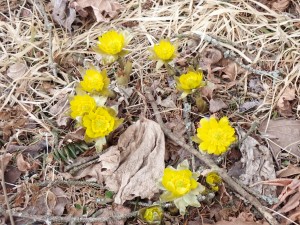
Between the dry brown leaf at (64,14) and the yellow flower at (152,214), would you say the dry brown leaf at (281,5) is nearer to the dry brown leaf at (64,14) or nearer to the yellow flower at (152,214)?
the dry brown leaf at (64,14)

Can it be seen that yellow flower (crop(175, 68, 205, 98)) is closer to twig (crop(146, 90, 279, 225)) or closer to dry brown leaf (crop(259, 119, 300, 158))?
twig (crop(146, 90, 279, 225))

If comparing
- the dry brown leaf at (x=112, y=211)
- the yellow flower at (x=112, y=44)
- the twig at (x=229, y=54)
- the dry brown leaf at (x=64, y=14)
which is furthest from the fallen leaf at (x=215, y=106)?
the dry brown leaf at (x=64, y=14)

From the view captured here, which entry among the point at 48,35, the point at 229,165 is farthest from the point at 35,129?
the point at 229,165

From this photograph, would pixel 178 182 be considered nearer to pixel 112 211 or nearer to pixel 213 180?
pixel 213 180

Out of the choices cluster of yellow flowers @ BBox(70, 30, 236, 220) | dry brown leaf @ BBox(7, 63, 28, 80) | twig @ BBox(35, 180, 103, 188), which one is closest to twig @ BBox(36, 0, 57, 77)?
dry brown leaf @ BBox(7, 63, 28, 80)

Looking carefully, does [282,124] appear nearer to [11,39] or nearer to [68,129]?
[68,129]
